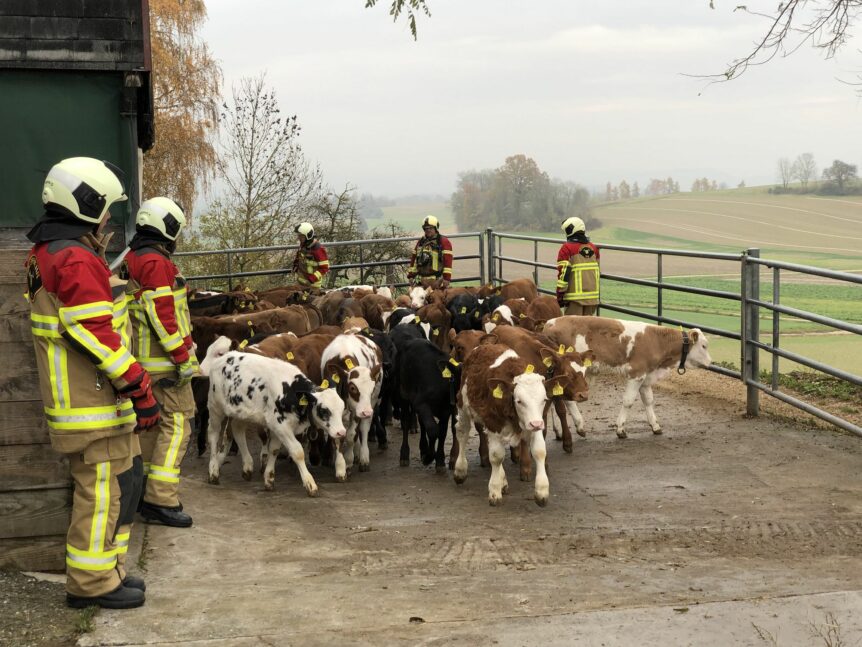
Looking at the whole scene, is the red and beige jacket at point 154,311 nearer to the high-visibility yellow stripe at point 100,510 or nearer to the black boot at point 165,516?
the black boot at point 165,516

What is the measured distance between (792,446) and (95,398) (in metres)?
6.61

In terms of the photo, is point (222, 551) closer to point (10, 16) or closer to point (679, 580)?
point (679, 580)

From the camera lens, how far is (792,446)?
9695 millimetres

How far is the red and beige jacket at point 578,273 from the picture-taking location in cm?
1405

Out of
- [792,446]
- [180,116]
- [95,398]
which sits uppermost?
[180,116]

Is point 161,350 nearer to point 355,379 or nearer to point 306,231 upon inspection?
point 355,379

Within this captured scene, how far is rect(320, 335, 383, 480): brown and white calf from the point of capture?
9062 millimetres

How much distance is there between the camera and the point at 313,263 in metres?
16.5

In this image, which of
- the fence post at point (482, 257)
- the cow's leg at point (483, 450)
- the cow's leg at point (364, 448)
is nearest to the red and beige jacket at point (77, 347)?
the cow's leg at point (364, 448)

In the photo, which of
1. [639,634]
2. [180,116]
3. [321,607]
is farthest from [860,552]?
[180,116]

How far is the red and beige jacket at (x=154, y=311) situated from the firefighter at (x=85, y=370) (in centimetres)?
182

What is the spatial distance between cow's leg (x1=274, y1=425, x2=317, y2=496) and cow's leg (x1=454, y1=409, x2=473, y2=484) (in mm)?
1206

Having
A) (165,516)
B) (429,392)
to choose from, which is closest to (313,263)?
(429,392)

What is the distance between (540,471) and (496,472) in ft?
1.24
